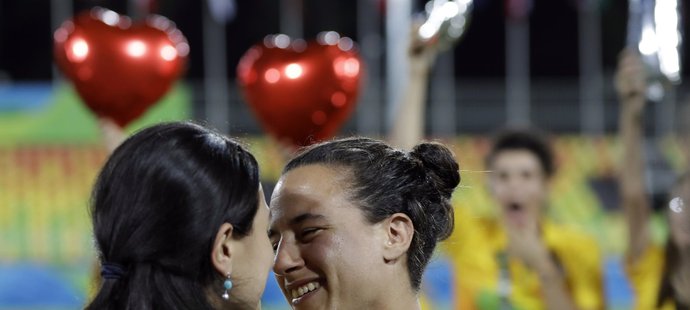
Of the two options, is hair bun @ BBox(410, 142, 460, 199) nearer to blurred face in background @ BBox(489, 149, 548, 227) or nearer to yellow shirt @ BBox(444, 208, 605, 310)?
yellow shirt @ BBox(444, 208, 605, 310)

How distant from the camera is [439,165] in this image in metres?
2.14

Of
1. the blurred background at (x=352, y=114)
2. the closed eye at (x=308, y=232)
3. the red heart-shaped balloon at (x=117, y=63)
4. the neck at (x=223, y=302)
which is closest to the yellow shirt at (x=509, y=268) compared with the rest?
the red heart-shaped balloon at (x=117, y=63)

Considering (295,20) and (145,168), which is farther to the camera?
(295,20)

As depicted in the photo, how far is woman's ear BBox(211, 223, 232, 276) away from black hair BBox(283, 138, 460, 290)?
0.53m

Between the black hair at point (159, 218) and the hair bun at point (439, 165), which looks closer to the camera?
the black hair at point (159, 218)

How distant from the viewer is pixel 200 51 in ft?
38.6

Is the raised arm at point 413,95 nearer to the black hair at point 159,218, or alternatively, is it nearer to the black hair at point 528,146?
the black hair at point 528,146

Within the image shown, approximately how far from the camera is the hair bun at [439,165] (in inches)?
84.3

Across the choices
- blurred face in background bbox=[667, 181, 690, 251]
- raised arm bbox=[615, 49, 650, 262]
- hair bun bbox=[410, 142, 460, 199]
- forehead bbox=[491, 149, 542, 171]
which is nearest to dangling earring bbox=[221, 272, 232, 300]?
hair bun bbox=[410, 142, 460, 199]

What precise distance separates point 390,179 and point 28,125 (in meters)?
7.16

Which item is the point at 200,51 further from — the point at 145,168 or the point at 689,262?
the point at 145,168

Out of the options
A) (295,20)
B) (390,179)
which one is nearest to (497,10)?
(295,20)

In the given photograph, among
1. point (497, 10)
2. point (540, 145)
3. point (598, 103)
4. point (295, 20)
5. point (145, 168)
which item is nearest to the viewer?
point (145, 168)

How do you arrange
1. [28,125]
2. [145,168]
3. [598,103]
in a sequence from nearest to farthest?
[145,168]
[28,125]
[598,103]
